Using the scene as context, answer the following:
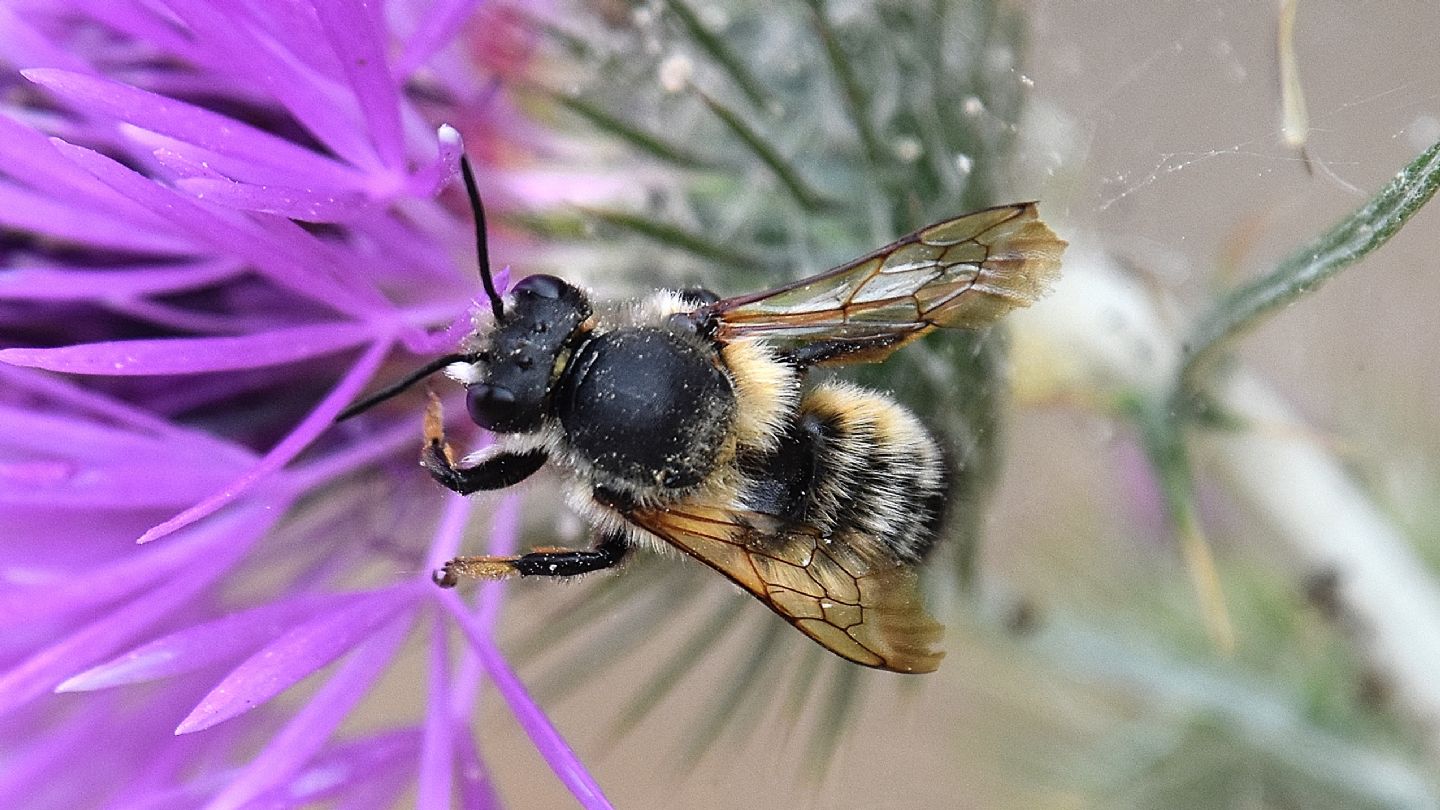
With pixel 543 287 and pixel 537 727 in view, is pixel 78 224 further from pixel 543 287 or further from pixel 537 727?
pixel 537 727

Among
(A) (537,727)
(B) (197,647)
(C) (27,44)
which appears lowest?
Answer: (B) (197,647)

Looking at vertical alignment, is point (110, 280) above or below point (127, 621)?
above

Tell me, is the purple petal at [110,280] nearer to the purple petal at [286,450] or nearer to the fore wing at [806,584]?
the purple petal at [286,450]

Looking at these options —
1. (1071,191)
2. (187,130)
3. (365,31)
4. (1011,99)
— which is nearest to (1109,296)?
(1071,191)

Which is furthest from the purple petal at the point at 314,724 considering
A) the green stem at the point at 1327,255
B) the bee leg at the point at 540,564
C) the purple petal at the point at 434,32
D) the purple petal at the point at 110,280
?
the green stem at the point at 1327,255

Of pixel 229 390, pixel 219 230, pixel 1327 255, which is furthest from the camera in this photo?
pixel 229 390

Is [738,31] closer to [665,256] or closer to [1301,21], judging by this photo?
[665,256]

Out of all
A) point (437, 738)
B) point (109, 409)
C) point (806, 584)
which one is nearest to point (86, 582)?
point (109, 409)

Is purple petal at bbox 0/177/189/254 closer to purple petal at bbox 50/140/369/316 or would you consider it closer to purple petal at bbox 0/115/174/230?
purple petal at bbox 0/115/174/230
